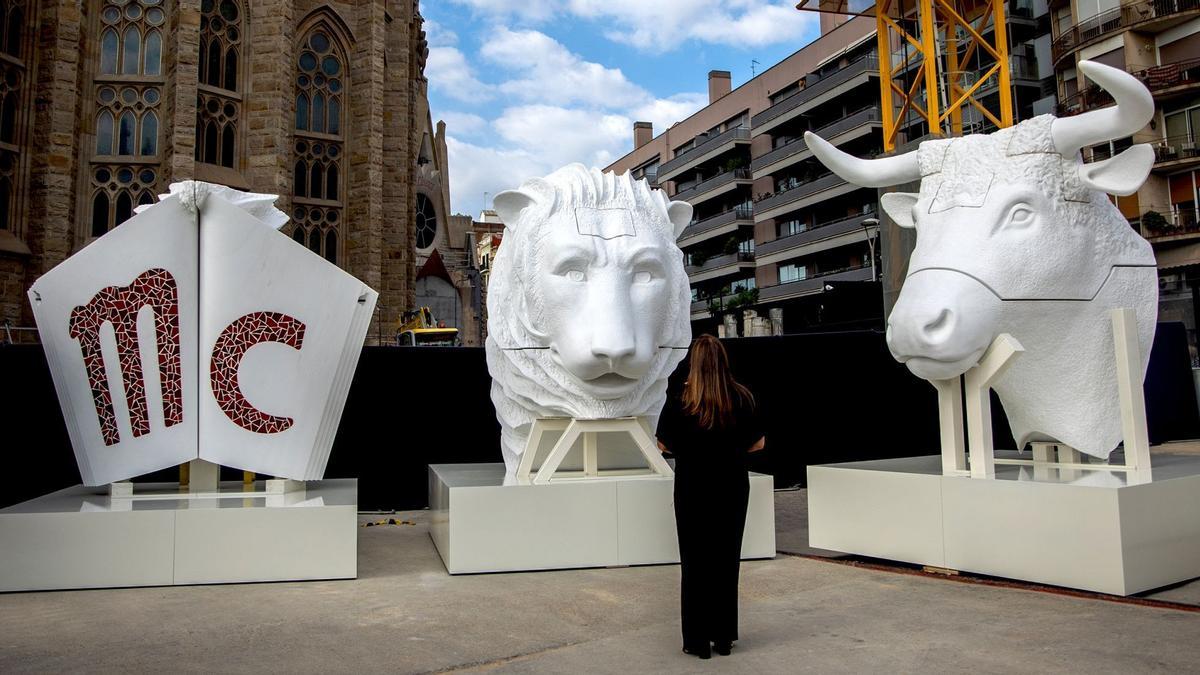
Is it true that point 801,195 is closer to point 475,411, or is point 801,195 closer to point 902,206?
point 475,411

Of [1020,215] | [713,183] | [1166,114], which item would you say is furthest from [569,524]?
[713,183]

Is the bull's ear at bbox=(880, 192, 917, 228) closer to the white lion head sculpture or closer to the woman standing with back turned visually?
the white lion head sculpture

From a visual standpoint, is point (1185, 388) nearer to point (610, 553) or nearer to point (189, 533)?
point (610, 553)

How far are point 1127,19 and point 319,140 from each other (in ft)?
65.5

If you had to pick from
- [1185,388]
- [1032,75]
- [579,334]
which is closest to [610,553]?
[579,334]

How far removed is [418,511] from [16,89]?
12.3m

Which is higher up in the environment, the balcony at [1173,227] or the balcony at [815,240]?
the balcony at [815,240]

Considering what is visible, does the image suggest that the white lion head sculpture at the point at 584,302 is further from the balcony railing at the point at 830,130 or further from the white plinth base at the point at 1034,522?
the balcony railing at the point at 830,130

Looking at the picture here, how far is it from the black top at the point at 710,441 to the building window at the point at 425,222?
2908 centimetres

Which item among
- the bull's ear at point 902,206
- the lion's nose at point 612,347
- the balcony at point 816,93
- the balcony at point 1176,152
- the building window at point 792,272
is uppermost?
the balcony at point 816,93

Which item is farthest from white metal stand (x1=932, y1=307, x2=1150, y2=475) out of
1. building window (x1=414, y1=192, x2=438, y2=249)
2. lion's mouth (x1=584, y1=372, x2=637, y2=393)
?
building window (x1=414, y1=192, x2=438, y2=249)

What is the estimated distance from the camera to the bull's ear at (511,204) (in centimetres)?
541

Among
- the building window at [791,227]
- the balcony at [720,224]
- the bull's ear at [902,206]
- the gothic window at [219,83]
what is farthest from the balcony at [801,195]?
the bull's ear at [902,206]

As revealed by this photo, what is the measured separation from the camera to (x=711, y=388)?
11.1 feet
